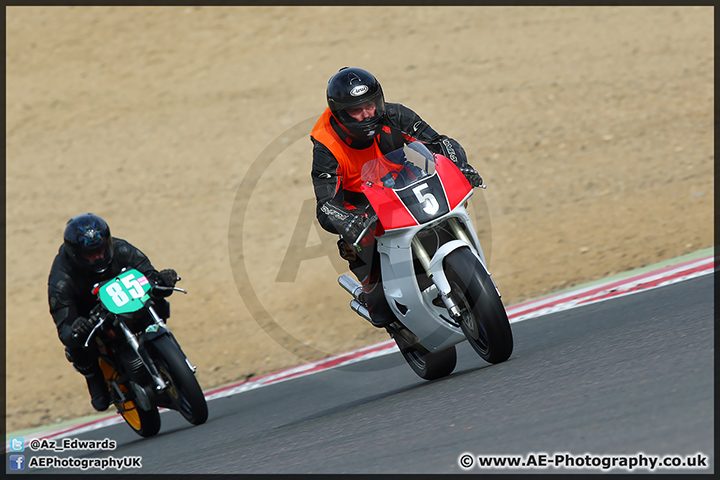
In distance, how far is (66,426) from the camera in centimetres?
901

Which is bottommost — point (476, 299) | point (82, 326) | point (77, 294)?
point (82, 326)

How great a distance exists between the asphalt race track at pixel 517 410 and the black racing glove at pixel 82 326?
40.1 inches

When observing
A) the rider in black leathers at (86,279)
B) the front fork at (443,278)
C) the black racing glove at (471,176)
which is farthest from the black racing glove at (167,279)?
the black racing glove at (471,176)

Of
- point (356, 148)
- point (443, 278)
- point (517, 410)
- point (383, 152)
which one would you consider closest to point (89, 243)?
point (356, 148)

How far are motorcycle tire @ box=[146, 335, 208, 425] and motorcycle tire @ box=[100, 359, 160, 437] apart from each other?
488 millimetres

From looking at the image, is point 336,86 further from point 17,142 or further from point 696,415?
point 17,142

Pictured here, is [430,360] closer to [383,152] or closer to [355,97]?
[383,152]

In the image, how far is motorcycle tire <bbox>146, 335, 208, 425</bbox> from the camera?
22.3 feet

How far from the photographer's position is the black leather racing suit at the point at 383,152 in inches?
234

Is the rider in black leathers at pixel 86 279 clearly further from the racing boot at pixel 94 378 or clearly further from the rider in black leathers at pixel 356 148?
the rider in black leathers at pixel 356 148

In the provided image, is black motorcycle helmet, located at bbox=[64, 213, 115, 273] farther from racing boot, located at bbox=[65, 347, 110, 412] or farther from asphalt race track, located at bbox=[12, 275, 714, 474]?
Result: asphalt race track, located at bbox=[12, 275, 714, 474]

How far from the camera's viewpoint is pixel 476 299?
5133 millimetres

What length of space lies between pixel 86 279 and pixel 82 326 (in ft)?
2.08

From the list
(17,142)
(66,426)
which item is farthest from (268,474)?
(17,142)
